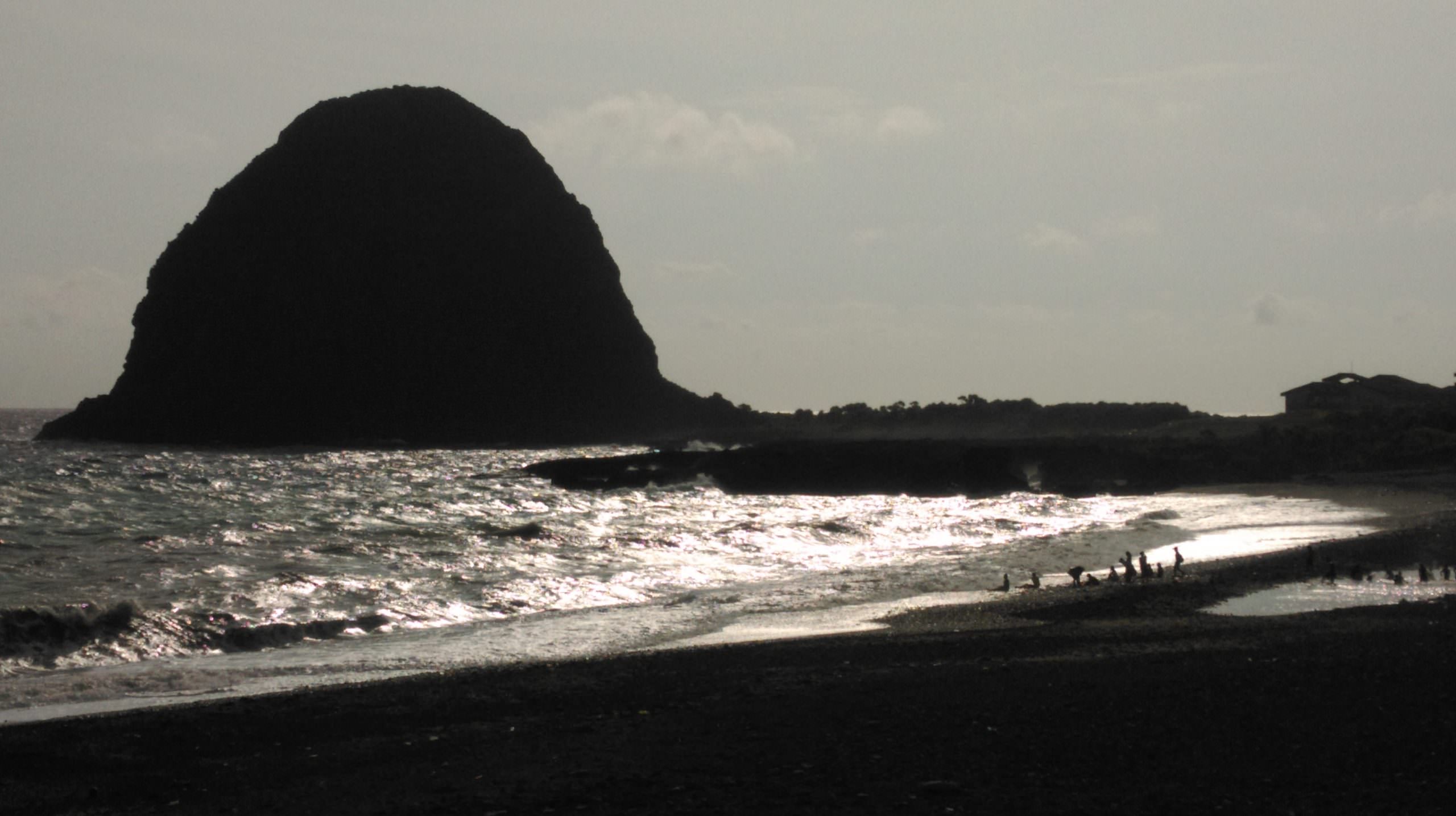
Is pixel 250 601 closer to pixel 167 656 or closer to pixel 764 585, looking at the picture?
pixel 167 656

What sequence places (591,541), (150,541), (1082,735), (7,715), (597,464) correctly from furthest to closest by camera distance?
(597,464), (591,541), (150,541), (7,715), (1082,735)

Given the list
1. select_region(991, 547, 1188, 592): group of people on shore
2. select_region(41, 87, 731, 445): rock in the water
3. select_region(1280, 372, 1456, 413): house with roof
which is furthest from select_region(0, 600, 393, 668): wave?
select_region(41, 87, 731, 445): rock in the water

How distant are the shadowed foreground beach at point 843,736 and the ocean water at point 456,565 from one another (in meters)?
3.36

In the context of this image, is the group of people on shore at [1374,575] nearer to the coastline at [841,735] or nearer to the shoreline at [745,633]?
the shoreline at [745,633]

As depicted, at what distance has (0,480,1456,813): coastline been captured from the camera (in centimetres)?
788

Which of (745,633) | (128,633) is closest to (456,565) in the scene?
(128,633)

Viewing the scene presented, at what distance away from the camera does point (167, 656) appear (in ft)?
56.3

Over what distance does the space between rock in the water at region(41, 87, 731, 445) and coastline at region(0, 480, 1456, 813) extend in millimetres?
101225

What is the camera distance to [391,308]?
115938 millimetres

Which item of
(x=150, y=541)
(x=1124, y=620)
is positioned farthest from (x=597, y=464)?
(x=1124, y=620)

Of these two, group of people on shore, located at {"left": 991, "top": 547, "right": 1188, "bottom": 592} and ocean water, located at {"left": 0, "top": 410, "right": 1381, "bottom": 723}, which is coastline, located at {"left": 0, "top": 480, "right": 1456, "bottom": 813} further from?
group of people on shore, located at {"left": 991, "top": 547, "right": 1188, "bottom": 592}

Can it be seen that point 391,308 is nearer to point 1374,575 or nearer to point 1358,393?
point 1358,393

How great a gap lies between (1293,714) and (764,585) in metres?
16.3

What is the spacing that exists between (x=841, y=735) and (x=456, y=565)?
19.1 m
